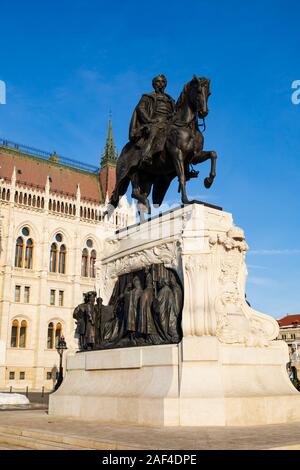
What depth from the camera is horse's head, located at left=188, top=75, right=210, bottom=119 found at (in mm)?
9492

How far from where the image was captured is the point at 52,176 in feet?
194

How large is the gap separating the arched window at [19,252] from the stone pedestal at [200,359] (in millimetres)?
42854

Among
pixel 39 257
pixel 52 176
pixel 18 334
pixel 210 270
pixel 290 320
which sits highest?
pixel 52 176

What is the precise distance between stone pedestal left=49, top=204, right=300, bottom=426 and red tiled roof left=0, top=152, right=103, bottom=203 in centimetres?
4766

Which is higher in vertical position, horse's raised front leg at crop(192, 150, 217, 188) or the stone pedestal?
horse's raised front leg at crop(192, 150, 217, 188)

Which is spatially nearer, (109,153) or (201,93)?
(201,93)

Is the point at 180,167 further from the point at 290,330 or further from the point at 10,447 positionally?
the point at 290,330

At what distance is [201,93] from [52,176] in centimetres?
5144

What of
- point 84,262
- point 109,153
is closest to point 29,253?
point 84,262

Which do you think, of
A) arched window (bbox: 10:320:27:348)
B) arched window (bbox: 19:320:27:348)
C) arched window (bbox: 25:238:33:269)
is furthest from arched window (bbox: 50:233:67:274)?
arched window (bbox: 10:320:27:348)

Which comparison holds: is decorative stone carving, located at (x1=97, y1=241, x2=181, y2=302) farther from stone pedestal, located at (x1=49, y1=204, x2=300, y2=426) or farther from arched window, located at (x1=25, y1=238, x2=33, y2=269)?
arched window, located at (x1=25, y1=238, x2=33, y2=269)

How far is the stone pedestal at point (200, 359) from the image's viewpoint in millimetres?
7762

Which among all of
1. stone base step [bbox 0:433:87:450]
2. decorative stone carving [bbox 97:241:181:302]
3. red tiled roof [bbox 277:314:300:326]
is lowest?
stone base step [bbox 0:433:87:450]
